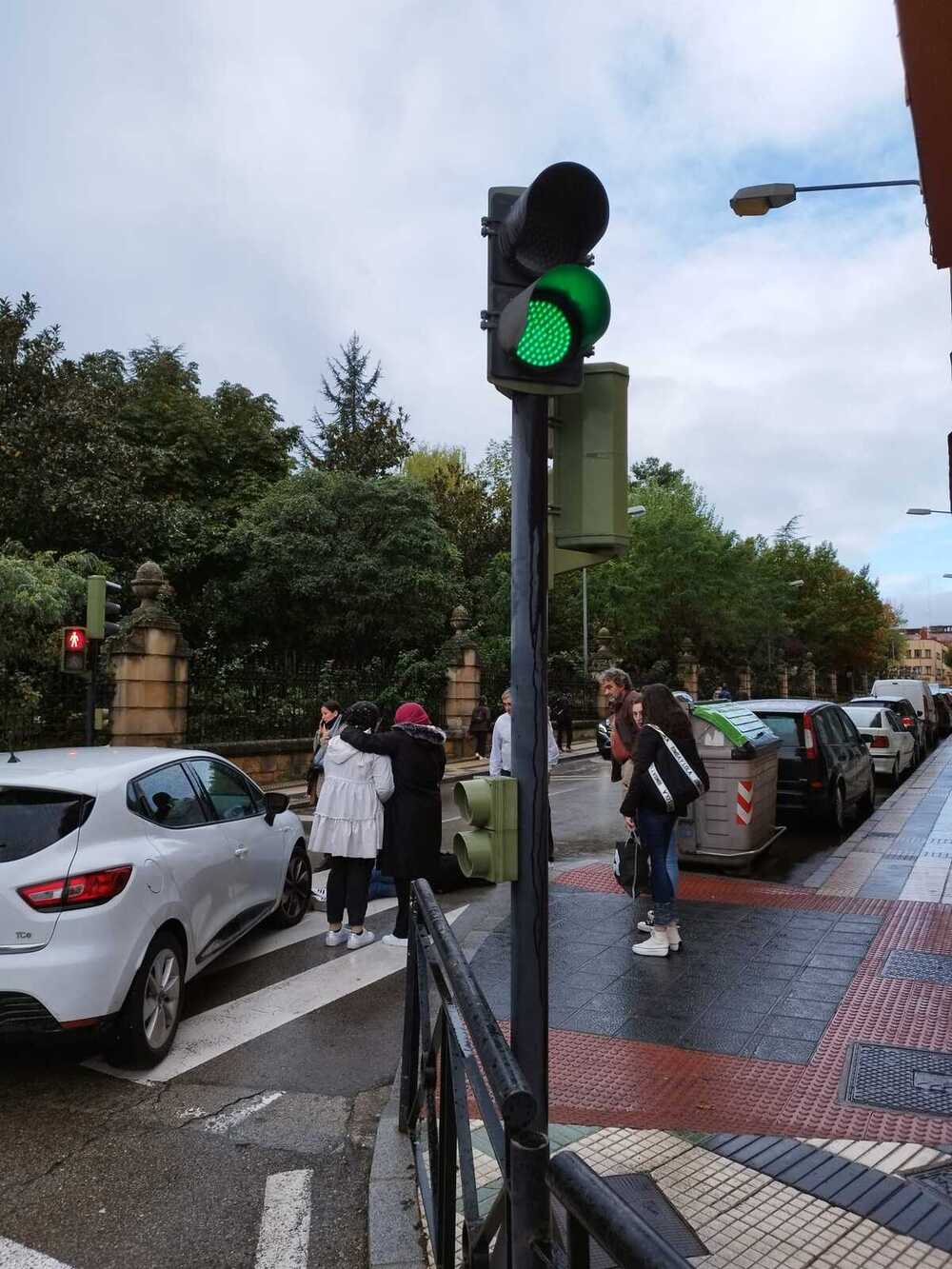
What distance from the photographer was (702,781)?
22.5 feet

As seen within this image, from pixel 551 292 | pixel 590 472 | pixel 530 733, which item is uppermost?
pixel 551 292

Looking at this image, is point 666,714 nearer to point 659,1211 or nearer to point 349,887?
point 349,887

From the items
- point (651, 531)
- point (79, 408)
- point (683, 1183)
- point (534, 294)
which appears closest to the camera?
point (534, 294)

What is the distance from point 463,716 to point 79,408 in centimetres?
1123


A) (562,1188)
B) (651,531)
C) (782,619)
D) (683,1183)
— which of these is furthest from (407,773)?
(782,619)

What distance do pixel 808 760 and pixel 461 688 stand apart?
533 inches

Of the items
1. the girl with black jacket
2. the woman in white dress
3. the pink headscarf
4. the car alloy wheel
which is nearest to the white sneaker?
the girl with black jacket

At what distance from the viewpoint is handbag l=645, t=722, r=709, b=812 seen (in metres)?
6.56

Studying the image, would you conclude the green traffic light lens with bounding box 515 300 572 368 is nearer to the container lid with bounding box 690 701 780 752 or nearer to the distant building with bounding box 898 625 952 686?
the container lid with bounding box 690 701 780 752

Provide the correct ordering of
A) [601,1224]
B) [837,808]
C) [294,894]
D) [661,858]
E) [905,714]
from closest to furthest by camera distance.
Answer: [601,1224]
[661,858]
[294,894]
[837,808]
[905,714]

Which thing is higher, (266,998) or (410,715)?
(410,715)

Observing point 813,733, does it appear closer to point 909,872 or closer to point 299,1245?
point 909,872

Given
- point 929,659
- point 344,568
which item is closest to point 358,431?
point 344,568

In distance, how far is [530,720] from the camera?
3.04 metres
